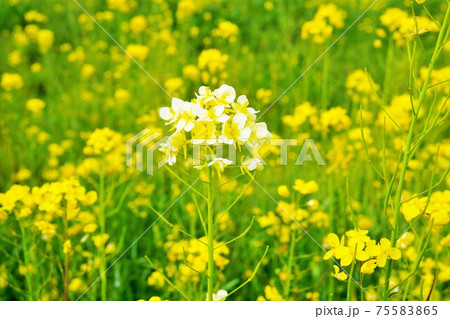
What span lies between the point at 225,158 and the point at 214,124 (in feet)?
3.28

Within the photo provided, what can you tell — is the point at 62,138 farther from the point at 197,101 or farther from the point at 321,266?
the point at 197,101

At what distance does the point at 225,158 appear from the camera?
1.89m

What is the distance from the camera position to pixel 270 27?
331 centimetres

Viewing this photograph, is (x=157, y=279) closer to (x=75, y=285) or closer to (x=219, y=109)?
(x=75, y=285)

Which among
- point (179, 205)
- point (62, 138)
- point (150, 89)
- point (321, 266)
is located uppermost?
point (150, 89)

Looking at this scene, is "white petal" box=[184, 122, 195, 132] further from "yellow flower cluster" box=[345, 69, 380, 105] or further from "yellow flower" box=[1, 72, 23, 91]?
"yellow flower" box=[1, 72, 23, 91]

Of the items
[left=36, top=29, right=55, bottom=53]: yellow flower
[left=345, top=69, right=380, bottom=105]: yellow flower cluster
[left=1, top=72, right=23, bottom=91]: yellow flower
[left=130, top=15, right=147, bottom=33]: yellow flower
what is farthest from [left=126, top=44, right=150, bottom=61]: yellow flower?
[left=345, top=69, right=380, bottom=105]: yellow flower cluster

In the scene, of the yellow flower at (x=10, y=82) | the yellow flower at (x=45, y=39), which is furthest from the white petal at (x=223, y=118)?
the yellow flower at (x=45, y=39)

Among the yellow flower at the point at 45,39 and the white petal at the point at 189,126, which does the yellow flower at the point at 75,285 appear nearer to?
the white petal at the point at 189,126

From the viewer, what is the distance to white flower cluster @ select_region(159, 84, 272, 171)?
88 cm

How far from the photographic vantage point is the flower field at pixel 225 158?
3.25ft
